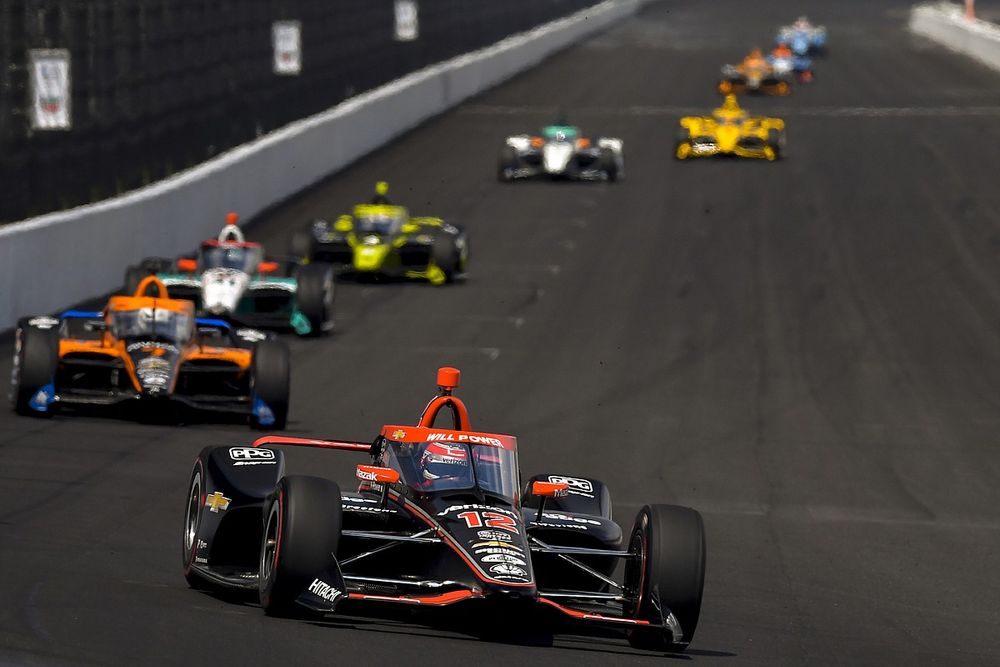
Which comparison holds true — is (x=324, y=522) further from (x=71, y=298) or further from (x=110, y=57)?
(x=110, y=57)

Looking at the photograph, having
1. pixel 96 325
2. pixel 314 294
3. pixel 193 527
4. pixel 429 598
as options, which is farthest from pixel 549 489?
pixel 314 294

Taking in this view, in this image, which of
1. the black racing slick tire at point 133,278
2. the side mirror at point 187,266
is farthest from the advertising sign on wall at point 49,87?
the black racing slick tire at point 133,278

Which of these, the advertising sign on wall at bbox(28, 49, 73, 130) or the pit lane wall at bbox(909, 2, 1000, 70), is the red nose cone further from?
the pit lane wall at bbox(909, 2, 1000, 70)

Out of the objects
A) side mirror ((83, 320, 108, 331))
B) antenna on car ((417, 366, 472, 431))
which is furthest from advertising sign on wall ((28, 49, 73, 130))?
antenna on car ((417, 366, 472, 431))

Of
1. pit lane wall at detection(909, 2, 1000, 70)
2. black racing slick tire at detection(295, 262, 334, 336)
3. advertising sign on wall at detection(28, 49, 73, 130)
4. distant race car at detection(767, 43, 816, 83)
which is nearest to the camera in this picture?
black racing slick tire at detection(295, 262, 334, 336)

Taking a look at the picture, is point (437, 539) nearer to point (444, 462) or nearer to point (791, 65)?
point (444, 462)

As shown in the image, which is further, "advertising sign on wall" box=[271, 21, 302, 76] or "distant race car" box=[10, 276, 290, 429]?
"advertising sign on wall" box=[271, 21, 302, 76]

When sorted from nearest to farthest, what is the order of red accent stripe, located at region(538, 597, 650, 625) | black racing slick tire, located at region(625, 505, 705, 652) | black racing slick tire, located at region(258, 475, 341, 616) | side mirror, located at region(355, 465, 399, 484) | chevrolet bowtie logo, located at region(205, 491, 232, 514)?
black racing slick tire, located at region(258, 475, 341, 616) < red accent stripe, located at region(538, 597, 650, 625) < black racing slick tire, located at region(625, 505, 705, 652) < side mirror, located at region(355, 465, 399, 484) < chevrolet bowtie logo, located at region(205, 491, 232, 514)

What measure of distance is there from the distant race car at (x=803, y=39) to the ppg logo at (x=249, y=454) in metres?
57.5

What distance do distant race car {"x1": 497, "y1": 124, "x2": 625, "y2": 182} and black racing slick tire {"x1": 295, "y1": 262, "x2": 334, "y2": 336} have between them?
52.5 ft

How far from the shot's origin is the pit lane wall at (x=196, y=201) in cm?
2233

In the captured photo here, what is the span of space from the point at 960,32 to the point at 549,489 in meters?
59.9

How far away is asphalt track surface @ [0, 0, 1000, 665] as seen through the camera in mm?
10023

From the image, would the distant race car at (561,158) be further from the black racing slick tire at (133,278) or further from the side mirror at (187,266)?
the black racing slick tire at (133,278)
